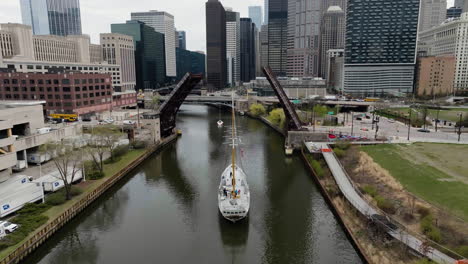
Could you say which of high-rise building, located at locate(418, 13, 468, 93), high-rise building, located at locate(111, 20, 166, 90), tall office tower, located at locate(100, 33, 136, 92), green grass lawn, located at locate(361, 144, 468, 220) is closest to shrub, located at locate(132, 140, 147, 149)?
green grass lawn, located at locate(361, 144, 468, 220)

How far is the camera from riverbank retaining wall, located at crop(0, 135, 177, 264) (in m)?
20.4

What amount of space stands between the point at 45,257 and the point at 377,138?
44813 millimetres

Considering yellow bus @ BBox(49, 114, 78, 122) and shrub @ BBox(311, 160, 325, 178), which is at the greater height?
yellow bus @ BBox(49, 114, 78, 122)

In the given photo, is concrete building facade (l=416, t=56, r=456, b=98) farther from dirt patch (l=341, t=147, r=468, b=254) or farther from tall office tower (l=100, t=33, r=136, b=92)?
tall office tower (l=100, t=33, r=136, b=92)

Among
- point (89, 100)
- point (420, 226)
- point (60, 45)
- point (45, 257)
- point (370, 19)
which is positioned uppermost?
point (370, 19)

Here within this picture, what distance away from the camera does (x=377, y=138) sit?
4734 cm

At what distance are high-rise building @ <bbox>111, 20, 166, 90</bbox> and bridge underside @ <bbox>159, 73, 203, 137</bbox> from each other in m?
127

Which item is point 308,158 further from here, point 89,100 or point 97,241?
point 89,100

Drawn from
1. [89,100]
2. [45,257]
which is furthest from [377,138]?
[89,100]

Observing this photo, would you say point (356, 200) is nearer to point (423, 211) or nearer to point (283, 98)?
point (423, 211)

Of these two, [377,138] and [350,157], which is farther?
[377,138]

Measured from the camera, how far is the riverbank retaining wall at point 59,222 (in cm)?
2042

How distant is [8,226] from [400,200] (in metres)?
30.9

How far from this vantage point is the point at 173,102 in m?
56.1
